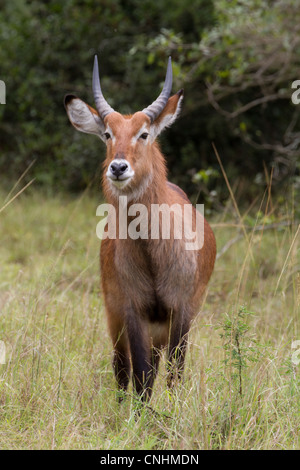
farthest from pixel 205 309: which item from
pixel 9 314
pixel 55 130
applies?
pixel 55 130

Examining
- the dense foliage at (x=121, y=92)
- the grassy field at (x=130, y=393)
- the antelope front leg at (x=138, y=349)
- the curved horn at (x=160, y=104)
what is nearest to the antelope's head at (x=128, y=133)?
the curved horn at (x=160, y=104)

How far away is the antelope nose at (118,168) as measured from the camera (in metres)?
3.62

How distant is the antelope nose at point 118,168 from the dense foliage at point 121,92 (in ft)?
18.9

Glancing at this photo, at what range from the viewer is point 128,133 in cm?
385

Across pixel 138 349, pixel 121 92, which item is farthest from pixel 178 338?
pixel 121 92

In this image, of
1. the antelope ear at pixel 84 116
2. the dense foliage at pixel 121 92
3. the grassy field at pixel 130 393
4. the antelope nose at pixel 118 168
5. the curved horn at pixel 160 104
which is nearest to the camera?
the grassy field at pixel 130 393

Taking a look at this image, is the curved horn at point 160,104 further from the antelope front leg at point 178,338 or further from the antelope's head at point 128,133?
the antelope front leg at point 178,338

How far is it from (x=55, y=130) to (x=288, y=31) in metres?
4.94

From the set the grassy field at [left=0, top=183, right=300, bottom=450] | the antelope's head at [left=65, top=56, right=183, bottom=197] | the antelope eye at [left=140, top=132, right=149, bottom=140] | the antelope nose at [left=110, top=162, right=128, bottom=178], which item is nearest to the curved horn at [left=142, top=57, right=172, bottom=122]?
the antelope's head at [left=65, top=56, right=183, bottom=197]

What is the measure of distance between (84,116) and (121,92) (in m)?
6.20

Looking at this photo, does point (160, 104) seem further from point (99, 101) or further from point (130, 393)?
point (130, 393)

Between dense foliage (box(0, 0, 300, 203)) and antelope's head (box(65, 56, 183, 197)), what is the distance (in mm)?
5237

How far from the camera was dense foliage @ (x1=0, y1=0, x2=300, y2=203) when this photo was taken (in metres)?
10.0
